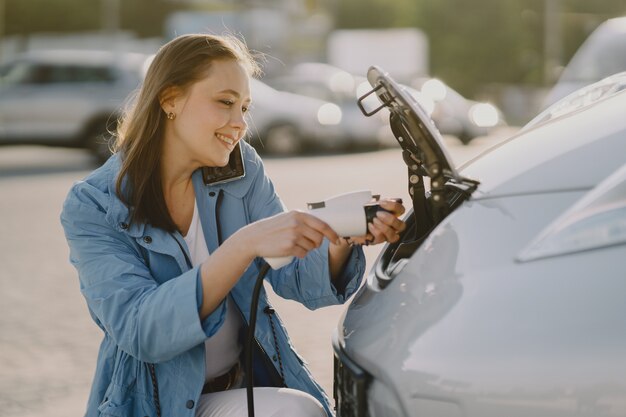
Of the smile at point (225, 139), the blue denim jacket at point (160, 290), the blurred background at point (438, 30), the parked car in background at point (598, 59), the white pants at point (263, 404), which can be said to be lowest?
the blurred background at point (438, 30)

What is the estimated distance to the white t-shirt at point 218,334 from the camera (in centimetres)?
270

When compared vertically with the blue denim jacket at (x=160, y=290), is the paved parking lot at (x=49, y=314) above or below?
below

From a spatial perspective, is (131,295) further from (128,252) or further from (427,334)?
(427,334)

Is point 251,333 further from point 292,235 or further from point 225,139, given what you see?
point 225,139

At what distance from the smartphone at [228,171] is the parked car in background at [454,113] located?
60.0ft

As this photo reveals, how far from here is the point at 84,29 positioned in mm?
50125

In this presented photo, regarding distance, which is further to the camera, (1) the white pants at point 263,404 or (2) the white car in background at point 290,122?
(2) the white car in background at point 290,122

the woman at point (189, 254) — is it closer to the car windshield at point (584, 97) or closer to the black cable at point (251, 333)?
the black cable at point (251, 333)

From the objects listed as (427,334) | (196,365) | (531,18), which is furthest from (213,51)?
(531,18)

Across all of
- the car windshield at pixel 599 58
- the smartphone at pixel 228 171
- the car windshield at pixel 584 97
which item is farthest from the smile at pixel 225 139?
the car windshield at pixel 599 58

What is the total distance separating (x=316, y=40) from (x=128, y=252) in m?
43.7

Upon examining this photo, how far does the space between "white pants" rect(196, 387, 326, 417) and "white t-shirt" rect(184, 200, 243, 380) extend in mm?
97

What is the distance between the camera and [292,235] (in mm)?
2238

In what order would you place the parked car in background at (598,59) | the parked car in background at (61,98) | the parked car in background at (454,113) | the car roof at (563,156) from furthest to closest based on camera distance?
the parked car in background at (454,113) → the parked car in background at (61,98) → the parked car in background at (598,59) → the car roof at (563,156)
